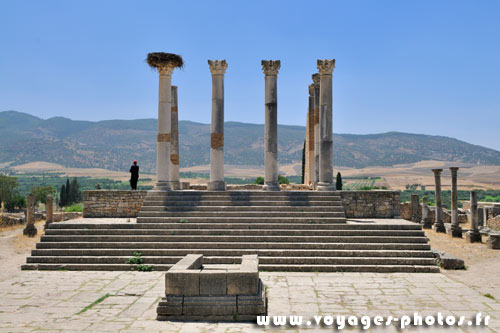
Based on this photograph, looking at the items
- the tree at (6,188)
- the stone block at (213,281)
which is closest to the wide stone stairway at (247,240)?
the stone block at (213,281)

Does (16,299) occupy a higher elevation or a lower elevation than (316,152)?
lower

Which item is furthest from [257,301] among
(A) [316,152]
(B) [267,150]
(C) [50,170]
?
(C) [50,170]

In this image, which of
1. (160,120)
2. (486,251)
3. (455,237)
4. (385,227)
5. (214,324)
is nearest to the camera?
(214,324)

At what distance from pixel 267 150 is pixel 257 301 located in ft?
39.2

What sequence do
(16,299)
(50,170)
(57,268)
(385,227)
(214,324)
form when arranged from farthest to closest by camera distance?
(50,170)
(385,227)
(57,268)
(16,299)
(214,324)

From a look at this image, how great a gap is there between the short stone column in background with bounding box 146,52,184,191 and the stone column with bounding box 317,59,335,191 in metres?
6.66

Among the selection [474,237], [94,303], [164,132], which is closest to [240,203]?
[164,132]

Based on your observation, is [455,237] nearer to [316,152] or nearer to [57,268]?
[316,152]

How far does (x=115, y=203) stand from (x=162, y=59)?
685 cm

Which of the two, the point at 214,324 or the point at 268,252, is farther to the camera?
the point at 268,252

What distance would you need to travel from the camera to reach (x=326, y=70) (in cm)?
2005

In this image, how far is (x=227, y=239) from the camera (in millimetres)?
15719

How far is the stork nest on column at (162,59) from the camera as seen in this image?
67.3 ft

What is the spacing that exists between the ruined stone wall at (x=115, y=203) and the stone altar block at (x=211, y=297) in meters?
10.9
